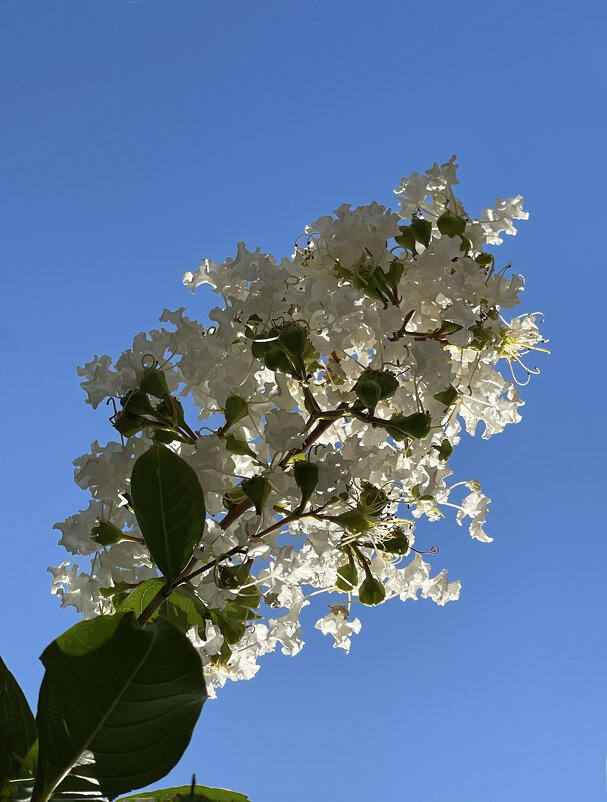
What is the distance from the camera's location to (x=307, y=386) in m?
0.87

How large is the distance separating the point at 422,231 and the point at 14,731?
73 centimetres

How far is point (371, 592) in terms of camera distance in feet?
3.04

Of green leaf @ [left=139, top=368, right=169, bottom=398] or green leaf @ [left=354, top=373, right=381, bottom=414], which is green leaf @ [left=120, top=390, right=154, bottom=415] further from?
green leaf @ [left=354, top=373, right=381, bottom=414]

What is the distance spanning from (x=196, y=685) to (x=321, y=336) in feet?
1.45

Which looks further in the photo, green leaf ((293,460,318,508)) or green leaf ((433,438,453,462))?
green leaf ((433,438,453,462))

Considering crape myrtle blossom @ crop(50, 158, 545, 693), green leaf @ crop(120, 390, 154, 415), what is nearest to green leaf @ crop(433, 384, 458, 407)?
crape myrtle blossom @ crop(50, 158, 545, 693)

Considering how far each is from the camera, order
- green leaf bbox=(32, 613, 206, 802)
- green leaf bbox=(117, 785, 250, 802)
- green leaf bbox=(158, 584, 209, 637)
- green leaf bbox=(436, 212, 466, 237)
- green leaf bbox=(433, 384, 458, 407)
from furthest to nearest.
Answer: green leaf bbox=(436, 212, 466, 237) < green leaf bbox=(433, 384, 458, 407) < green leaf bbox=(158, 584, 209, 637) < green leaf bbox=(117, 785, 250, 802) < green leaf bbox=(32, 613, 206, 802)

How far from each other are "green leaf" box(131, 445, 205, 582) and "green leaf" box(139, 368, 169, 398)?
0.59 feet

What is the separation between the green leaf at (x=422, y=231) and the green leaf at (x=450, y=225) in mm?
26

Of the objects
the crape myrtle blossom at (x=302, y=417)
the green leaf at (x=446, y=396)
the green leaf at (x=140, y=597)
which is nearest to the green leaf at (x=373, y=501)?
the crape myrtle blossom at (x=302, y=417)

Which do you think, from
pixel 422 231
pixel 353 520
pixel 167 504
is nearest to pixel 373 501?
pixel 353 520

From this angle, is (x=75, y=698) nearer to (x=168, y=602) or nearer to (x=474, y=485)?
(x=168, y=602)

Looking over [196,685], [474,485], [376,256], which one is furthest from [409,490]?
[196,685]

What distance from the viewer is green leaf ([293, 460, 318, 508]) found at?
0.79m
